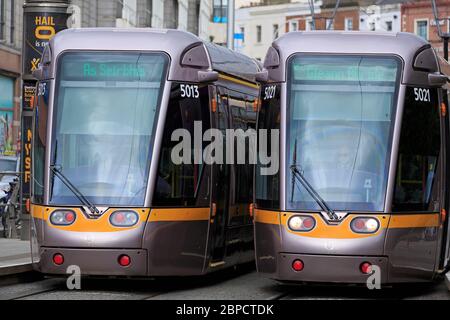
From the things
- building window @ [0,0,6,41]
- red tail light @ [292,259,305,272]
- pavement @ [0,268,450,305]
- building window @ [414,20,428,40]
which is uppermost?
building window @ [414,20,428,40]

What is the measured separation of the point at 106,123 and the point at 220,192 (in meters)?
2.02

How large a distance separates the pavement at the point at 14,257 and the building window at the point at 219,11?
160 feet

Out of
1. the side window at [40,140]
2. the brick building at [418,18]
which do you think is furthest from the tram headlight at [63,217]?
the brick building at [418,18]

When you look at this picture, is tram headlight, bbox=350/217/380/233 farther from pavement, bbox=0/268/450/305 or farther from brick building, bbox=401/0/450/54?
brick building, bbox=401/0/450/54

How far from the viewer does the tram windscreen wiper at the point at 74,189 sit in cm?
1340

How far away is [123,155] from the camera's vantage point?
1362 cm

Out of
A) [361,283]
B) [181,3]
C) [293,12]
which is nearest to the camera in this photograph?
[361,283]

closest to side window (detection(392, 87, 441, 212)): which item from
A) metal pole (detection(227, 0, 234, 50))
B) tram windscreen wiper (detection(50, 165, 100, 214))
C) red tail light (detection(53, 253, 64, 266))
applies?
tram windscreen wiper (detection(50, 165, 100, 214))

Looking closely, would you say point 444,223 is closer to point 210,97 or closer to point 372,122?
point 372,122

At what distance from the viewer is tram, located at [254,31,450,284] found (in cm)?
1307

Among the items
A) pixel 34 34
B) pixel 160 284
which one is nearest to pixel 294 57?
pixel 160 284

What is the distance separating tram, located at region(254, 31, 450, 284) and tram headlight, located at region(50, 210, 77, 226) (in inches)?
85.7

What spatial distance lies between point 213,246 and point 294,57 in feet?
8.74

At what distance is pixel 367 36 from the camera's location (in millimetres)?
13773
